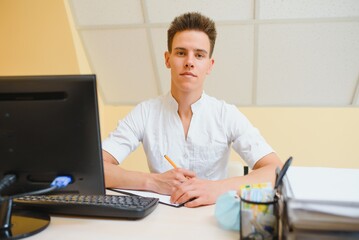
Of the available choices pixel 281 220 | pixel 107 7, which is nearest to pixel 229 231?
pixel 281 220

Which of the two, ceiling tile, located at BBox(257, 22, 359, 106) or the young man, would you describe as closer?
the young man

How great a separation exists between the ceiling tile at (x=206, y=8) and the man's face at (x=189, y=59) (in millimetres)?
802

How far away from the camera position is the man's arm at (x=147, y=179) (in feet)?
3.86

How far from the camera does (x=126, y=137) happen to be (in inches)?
62.1

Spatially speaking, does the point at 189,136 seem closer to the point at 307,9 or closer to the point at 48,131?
the point at 48,131

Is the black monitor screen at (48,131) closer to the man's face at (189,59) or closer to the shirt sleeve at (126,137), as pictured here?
the shirt sleeve at (126,137)

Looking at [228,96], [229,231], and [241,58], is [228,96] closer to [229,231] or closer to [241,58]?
[241,58]

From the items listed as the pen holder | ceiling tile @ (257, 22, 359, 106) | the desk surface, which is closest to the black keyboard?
the desk surface

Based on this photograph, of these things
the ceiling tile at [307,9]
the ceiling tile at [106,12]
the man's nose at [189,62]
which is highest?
the ceiling tile at [106,12]

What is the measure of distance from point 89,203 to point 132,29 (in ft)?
5.93

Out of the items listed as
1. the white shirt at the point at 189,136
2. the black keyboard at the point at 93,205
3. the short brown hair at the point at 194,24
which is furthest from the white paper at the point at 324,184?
the short brown hair at the point at 194,24

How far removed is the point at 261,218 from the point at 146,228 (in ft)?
0.99

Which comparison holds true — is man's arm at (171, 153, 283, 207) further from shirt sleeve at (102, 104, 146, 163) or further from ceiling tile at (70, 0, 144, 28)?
ceiling tile at (70, 0, 144, 28)

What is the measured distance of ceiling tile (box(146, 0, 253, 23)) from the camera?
7.47 feet
